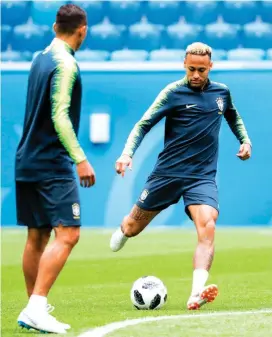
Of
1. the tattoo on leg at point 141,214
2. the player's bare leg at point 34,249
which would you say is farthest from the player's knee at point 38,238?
the tattoo on leg at point 141,214

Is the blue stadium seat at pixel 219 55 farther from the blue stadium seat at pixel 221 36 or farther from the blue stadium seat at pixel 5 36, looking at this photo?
the blue stadium seat at pixel 5 36

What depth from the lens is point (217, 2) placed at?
58.1ft

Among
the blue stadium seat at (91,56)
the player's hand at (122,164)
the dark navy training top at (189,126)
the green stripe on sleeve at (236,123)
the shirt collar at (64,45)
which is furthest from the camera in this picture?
the blue stadium seat at (91,56)

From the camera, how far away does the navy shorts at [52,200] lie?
623cm

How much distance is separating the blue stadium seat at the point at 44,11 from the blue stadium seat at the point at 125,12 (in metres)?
0.85

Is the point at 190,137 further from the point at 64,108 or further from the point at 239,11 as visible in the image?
the point at 239,11

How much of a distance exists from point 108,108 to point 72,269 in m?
5.69

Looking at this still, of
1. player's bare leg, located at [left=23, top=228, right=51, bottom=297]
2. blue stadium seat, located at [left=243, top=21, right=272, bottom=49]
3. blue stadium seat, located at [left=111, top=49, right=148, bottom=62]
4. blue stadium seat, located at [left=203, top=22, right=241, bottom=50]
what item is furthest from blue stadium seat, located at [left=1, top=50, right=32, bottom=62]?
player's bare leg, located at [left=23, top=228, right=51, bottom=297]

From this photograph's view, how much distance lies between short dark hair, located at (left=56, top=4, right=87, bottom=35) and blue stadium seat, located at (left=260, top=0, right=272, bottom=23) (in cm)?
1166

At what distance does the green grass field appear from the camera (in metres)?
6.30

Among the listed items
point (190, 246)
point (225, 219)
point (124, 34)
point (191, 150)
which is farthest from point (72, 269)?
point (124, 34)

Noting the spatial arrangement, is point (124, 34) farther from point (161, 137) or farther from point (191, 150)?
point (191, 150)

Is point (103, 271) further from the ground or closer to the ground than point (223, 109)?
closer to the ground

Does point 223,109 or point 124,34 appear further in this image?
point 124,34
